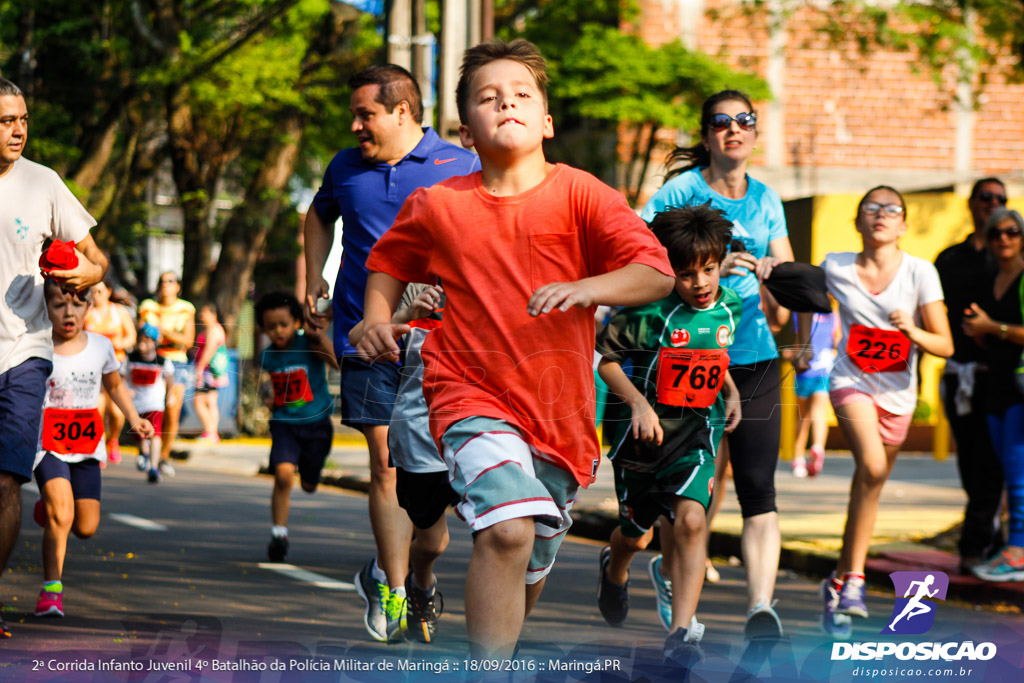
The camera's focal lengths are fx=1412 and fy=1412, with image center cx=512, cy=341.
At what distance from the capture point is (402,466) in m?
5.16

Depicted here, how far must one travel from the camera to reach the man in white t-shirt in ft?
16.9

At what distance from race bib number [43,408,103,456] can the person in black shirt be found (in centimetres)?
470

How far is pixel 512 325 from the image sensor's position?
3848 mm

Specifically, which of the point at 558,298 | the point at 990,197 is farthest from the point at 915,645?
the point at 990,197

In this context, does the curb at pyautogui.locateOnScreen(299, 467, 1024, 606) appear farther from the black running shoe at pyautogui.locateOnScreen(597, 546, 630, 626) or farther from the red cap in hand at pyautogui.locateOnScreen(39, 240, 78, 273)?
the red cap in hand at pyautogui.locateOnScreen(39, 240, 78, 273)

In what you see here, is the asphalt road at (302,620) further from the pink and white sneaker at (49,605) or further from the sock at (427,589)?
the sock at (427,589)

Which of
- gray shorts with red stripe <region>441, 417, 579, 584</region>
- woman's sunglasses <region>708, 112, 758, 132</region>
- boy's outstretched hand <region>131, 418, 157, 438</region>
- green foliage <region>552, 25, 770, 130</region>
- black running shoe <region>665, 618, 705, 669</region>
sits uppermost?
green foliage <region>552, 25, 770, 130</region>

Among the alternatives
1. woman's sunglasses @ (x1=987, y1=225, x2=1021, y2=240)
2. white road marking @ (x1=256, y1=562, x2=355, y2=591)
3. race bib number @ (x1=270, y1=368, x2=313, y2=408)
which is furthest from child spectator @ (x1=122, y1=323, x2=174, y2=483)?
woman's sunglasses @ (x1=987, y1=225, x2=1021, y2=240)

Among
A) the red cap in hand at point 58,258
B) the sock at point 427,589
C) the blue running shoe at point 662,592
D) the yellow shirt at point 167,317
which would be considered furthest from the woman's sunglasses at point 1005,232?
the yellow shirt at point 167,317

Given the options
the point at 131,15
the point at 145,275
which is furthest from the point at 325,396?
the point at 145,275

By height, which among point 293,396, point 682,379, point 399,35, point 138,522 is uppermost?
point 399,35

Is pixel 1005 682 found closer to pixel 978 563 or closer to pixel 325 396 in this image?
pixel 978 563

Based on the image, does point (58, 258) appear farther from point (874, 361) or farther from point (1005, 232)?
point (1005, 232)

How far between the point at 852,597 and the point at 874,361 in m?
1.05
